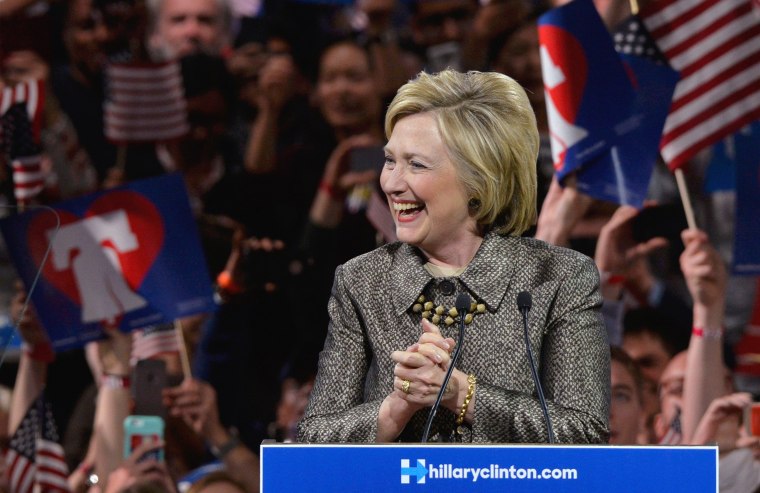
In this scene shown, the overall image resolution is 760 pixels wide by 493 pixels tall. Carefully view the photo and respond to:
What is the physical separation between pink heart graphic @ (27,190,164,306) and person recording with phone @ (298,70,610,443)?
3345 millimetres

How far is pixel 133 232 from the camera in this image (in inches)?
205

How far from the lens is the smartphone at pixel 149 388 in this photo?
4957 mm

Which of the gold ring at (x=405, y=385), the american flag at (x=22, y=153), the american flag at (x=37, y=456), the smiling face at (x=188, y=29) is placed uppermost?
the smiling face at (x=188, y=29)

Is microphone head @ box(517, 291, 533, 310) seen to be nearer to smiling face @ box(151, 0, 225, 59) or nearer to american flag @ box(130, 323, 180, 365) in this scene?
american flag @ box(130, 323, 180, 365)

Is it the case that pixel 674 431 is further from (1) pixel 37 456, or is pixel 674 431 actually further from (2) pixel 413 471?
(2) pixel 413 471

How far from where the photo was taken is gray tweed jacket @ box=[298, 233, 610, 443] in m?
1.79

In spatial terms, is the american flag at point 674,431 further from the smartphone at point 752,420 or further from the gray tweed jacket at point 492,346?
the gray tweed jacket at point 492,346

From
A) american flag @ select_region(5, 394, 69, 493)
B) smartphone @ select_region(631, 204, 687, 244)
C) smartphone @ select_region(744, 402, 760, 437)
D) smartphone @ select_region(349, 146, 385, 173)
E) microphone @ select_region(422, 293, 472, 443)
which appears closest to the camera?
microphone @ select_region(422, 293, 472, 443)

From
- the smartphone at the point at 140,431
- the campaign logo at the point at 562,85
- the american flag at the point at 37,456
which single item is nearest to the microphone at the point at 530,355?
the campaign logo at the point at 562,85

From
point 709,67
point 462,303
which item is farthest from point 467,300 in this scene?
point 709,67

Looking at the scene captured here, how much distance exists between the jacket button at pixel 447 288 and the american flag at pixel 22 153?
3793 millimetres

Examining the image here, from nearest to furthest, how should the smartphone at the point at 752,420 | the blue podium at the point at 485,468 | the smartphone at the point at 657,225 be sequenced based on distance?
the blue podium at the point at 485,468 → the smartphone at the point at 752,420 → the smartphone at the point at 657,225

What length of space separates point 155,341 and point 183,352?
0.49 feet

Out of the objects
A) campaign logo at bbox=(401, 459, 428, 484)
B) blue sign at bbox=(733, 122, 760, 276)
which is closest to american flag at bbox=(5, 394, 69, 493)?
blue sign at bbox=(733, 122, 760, 276)
